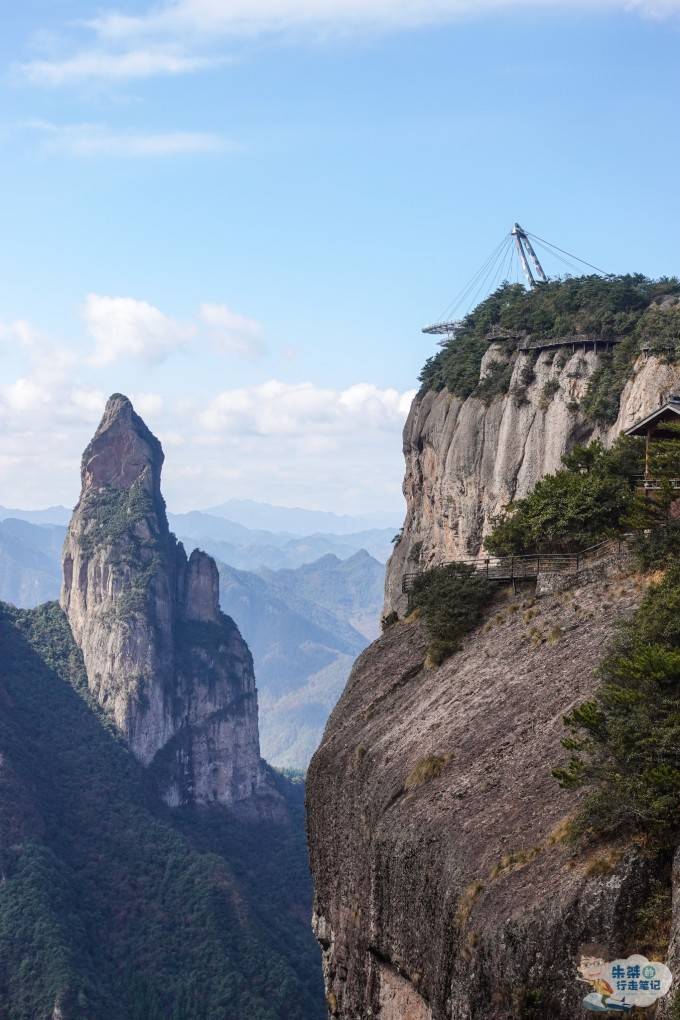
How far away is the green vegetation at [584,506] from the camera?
114 ft

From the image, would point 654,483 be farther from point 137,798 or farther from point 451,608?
point 137,798

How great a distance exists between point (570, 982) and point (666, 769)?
3.27m

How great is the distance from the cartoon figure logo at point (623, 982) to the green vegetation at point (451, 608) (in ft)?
48.0

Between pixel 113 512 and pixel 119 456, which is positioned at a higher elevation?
pixel 119 456

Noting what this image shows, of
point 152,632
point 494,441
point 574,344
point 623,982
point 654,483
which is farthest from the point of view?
point 152,632

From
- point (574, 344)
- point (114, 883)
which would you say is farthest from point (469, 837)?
point (114, 883)

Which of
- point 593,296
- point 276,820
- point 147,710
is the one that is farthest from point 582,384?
point 276,820

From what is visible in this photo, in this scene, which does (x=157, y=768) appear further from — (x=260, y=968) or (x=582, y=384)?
(x=582, y=384)

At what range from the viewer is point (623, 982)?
1930 cm

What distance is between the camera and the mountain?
4710 inches

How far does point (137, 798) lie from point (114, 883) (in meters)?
19.5

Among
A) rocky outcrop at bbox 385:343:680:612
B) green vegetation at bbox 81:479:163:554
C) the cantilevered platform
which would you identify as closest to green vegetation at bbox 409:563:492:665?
rocky outcrop at bbox 385:343:680:612

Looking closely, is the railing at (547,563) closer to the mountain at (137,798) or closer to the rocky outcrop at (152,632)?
the mountain at (137,798)

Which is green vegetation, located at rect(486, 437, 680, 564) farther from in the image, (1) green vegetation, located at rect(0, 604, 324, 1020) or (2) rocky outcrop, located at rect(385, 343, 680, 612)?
(1) green vegetation, located at rect(0, 604, 324, 1020)
